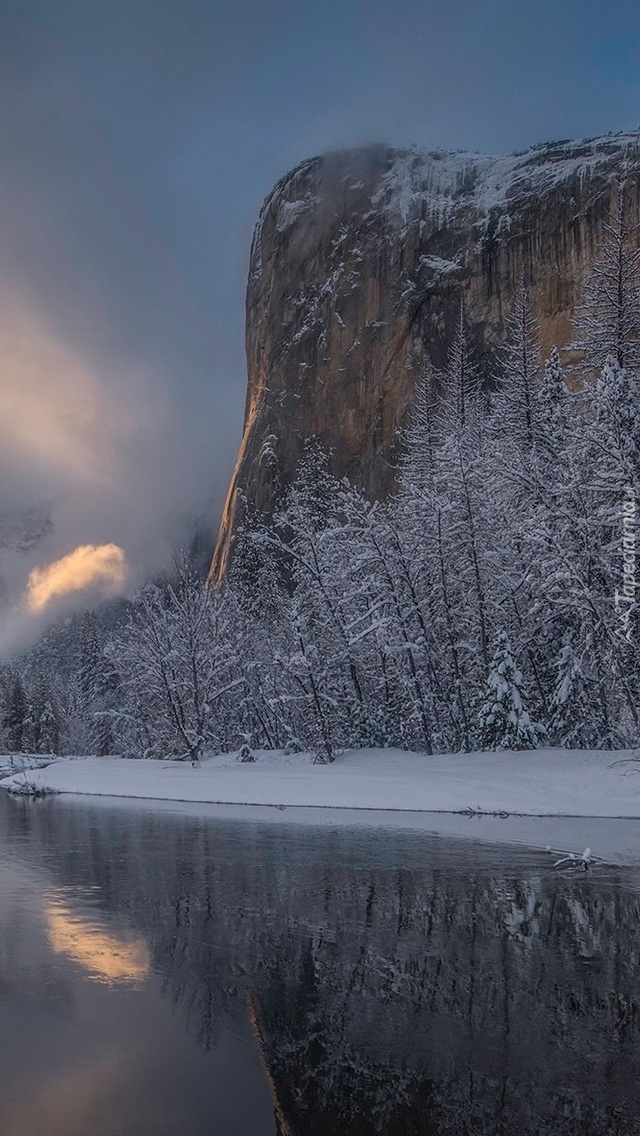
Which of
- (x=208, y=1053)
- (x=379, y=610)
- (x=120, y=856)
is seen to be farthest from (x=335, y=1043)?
(x=379, y=610)

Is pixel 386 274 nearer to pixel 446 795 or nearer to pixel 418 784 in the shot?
pixel 418 784

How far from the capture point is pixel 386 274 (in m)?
76.8

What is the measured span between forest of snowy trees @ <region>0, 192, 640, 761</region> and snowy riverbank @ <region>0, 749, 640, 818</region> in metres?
1.65

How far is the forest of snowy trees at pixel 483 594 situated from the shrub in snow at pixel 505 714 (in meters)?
0.07

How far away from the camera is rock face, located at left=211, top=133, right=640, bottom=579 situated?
202ft

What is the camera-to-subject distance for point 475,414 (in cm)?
4072

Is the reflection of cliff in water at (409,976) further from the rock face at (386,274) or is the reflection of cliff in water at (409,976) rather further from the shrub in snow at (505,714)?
the rock face at (386,274)

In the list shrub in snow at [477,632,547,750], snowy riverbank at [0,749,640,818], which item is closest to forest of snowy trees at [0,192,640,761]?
shrub in snow at [477,632,547,750]

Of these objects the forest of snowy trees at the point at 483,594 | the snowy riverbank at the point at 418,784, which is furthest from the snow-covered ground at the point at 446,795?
the forest of snowy trees at the point at 483,594

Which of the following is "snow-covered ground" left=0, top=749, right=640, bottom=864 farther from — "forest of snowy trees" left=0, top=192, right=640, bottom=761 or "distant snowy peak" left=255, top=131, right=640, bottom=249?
"distant snowy peak" left=255, top=131, right=640, bottom=249

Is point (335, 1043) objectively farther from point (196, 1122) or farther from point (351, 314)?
point (351, 314)

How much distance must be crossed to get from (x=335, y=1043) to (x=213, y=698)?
120 ft

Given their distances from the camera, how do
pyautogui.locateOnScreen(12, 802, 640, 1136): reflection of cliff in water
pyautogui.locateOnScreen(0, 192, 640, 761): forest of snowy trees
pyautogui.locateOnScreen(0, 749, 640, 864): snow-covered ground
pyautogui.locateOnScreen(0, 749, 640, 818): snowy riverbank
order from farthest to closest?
pyautogui.locateOnScreen(0, 192, 640, 761): forest of snowy trees → pyautogui.locateOnScreen(0, 749, 640, 818): snowy riverbank → pyautogui.locateOnScreen(0, 749, 640, 864): snow-covered ground → pyautogui.locateOnScreen(12, 802, 640, 1136): reflection of cliff in water

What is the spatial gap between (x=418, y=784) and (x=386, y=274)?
6370 centimetres
